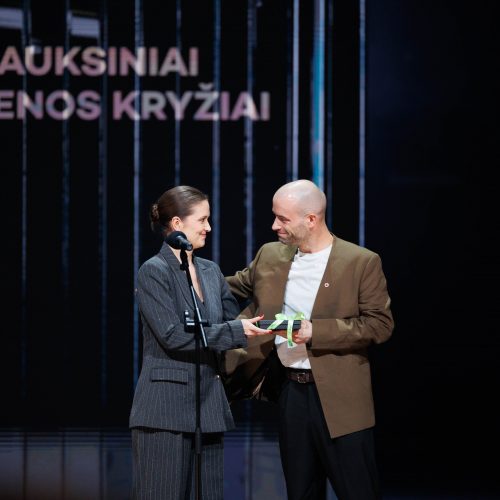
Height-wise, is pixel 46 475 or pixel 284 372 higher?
pixel 284 372

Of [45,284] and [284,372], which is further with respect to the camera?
[45,284]

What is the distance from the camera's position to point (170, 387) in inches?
115

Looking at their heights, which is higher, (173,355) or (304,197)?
(304,197)

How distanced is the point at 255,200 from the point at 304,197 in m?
1.30

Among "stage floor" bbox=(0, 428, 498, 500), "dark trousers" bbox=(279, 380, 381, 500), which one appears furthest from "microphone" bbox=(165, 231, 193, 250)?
"stage floor" bbox=(0, 428, 498, 500)

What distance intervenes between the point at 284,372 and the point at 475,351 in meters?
1.63

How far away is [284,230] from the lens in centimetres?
308

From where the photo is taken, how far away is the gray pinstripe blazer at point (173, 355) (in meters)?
2.91

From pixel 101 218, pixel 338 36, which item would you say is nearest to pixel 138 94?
pixel 101 218

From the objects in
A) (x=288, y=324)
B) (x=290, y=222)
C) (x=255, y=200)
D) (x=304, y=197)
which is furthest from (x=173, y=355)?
(x=255, y=200)

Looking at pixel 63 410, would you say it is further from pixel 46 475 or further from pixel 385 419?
pixel 385 419

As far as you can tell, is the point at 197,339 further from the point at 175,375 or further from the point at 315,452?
the point at 315,452

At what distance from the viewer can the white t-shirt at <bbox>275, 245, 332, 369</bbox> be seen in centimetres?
307

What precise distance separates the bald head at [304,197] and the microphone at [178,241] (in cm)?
44
